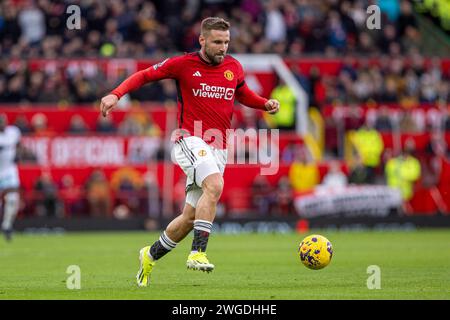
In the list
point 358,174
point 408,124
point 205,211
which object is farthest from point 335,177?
point 205,211

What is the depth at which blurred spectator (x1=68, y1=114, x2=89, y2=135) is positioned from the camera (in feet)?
95.3

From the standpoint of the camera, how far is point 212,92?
12.3m

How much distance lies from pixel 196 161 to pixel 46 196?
1663 cm

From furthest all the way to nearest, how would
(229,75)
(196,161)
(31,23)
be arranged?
1. (31,23)
2. (229,75)
3. (196,161)

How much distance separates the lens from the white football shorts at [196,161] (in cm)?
1197

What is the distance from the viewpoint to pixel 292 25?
34.4 meters

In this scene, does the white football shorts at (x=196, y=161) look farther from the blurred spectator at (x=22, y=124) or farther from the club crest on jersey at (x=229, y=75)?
the blurred spectator at (x=22, y=124)

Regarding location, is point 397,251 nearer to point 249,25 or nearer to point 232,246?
point 232,246

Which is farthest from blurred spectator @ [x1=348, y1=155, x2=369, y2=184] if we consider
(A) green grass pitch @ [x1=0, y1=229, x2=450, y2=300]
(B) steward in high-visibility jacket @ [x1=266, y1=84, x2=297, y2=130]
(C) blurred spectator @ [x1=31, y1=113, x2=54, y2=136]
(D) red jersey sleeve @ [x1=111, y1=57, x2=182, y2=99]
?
(D) red jersey sleeve @ [x1=111, y1=57, x2=182, y2=99]

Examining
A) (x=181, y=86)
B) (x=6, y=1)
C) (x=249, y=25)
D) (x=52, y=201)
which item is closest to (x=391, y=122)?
(x=249, y=25)

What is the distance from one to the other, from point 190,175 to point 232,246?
374 inches

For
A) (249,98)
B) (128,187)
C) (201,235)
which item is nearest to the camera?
(201,235)

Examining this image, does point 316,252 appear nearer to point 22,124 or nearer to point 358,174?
point 358,174

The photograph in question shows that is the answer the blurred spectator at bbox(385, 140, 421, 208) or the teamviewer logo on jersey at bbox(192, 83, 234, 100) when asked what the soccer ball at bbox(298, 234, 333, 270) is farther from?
the blurred spectator at bbox(385, 140, 421, 208)
